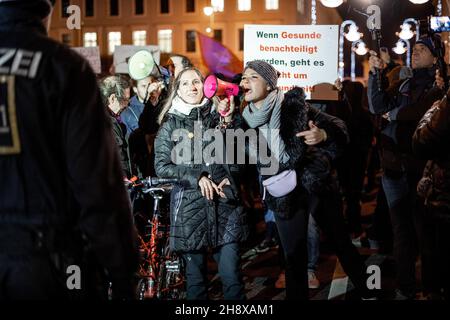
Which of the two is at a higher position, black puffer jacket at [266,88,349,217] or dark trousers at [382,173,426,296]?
black puffer jacket at [266,88,349,217]

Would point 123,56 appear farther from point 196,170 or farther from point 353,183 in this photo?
point 196,170

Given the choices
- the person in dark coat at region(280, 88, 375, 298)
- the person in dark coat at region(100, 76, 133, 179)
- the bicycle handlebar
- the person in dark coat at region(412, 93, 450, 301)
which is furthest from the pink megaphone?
the person in dark coat at region(412, 93, 450, 301)

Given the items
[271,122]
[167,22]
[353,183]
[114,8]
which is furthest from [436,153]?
[114,8]

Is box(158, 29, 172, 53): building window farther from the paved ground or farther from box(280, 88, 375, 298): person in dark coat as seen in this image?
box(280, 88, 375, 298): person in dark coat

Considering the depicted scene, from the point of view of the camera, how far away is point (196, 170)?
575 centimetres

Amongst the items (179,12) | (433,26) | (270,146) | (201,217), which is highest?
(179,12)

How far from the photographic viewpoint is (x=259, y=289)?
24.0 ft

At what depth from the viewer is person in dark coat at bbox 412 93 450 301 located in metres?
4.51

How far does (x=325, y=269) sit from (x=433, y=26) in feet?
11.1

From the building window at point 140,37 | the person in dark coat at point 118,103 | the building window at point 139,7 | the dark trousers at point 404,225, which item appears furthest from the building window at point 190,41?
the dark trousers at point 404,225

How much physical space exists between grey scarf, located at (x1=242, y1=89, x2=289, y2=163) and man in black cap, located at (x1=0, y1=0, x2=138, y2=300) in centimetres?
317

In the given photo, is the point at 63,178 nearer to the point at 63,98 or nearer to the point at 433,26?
the point at 63,98

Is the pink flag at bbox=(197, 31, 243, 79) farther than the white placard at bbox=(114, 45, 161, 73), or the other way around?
the pink flag at bbox=(197, 31, 243, 79)

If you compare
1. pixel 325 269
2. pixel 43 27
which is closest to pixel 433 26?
pixel 325 269
